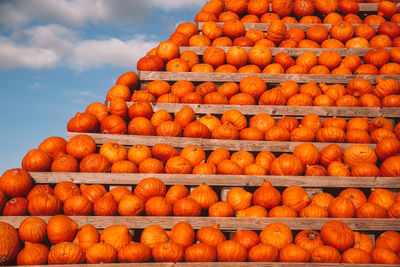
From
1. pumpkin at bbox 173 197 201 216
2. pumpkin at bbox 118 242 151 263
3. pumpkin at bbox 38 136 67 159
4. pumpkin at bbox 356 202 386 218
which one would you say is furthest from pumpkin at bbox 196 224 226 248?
pumpkin at bbox 38 136 67 159

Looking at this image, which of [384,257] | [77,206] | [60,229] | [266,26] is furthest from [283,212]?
[266,26]

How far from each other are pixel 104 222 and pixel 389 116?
4.09 metres

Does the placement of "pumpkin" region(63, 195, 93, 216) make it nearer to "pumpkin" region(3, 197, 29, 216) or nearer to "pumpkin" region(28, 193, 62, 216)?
"pumpkin" region(28, 193, 62, 216)

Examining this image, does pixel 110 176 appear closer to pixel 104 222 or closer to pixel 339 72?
pixel 104 222

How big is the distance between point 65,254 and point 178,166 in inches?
61.7

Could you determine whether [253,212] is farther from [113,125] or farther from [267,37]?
[267,37]

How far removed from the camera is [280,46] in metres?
6.86

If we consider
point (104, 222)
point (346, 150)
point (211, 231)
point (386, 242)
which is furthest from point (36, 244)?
point (346, 150)

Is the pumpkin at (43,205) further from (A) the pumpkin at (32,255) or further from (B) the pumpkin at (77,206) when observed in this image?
(A) the pumpkin at (32,255)

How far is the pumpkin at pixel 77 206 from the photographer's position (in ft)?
12.6

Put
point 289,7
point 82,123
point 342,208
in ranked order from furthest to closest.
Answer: point 289,7 → point 82,123 → point 342,208

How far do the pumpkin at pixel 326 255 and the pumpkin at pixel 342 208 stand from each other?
530 mm

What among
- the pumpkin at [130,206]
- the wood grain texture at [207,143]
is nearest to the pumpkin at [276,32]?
the wood grain texture at [207,143]

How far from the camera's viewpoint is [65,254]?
336 centimetres
